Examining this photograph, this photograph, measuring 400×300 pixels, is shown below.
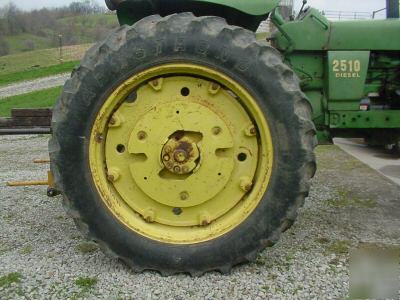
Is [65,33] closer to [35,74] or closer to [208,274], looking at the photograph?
[35,74]

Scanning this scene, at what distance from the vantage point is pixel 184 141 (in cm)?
309

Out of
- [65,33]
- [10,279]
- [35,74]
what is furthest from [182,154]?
[65,33]

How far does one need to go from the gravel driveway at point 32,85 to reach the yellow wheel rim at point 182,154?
1572 cm

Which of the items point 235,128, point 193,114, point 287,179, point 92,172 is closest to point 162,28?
point 193,114

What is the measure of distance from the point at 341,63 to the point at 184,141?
4.84 feet

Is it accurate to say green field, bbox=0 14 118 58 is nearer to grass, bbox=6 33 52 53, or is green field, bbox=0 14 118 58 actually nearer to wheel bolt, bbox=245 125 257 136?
grass, bbox=6 33 52 53

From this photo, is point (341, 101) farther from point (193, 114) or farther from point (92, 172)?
point (92, 172)

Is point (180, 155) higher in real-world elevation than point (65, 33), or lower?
lower

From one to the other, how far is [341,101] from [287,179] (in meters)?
1.15

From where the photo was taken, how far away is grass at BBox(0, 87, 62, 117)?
45.9 feet

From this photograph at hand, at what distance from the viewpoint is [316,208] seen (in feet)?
14.8

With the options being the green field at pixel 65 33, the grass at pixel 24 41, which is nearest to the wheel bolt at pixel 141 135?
the green field at pixel 65 33

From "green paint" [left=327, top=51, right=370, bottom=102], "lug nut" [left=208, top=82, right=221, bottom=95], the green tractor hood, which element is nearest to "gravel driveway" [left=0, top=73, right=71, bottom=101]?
the green tractor hood

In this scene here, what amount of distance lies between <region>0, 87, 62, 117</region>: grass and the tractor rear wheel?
36.5 feet
